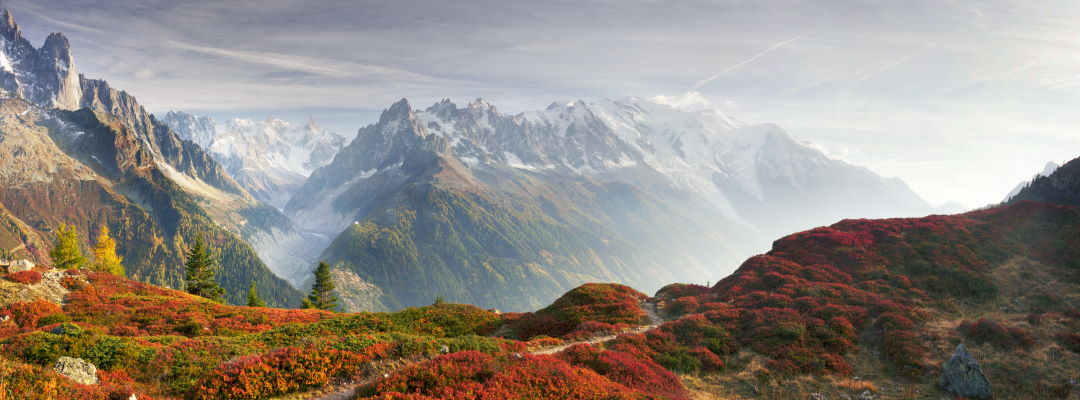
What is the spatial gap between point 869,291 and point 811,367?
670 inches

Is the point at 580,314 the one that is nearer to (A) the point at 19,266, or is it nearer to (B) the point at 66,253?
(A) the point at 19,266

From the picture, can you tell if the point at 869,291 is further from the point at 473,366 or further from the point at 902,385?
the point at 473,366

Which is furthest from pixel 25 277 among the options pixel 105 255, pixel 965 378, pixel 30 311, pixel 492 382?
pixel 105 255

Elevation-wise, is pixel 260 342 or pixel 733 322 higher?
pixel 733 322

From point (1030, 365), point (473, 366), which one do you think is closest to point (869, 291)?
point (1030, 365)

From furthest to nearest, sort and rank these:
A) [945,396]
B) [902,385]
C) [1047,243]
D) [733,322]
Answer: [1047,243] → [733,322] → [902,385] → [945,396]

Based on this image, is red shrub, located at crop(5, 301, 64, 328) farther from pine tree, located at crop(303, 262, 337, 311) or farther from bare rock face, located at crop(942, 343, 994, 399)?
pine tree, located at crop(303, 262, 337, 311)

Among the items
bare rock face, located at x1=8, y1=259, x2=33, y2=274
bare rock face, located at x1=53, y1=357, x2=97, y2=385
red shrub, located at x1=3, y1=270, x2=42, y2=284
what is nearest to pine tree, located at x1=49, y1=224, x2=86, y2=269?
bare rock face, located at x1=8, y1=259, x2=33, y2=274

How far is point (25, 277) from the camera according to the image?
1444 inches

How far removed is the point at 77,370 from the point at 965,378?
39018mm

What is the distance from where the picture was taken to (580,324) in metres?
33.5

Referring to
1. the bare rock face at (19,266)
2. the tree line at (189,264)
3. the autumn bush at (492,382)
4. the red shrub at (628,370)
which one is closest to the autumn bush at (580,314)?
the red shrub at (628,370)

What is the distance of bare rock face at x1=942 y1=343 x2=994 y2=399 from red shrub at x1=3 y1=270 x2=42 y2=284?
6696 centimetres

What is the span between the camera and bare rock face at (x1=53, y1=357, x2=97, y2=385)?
14.8m
